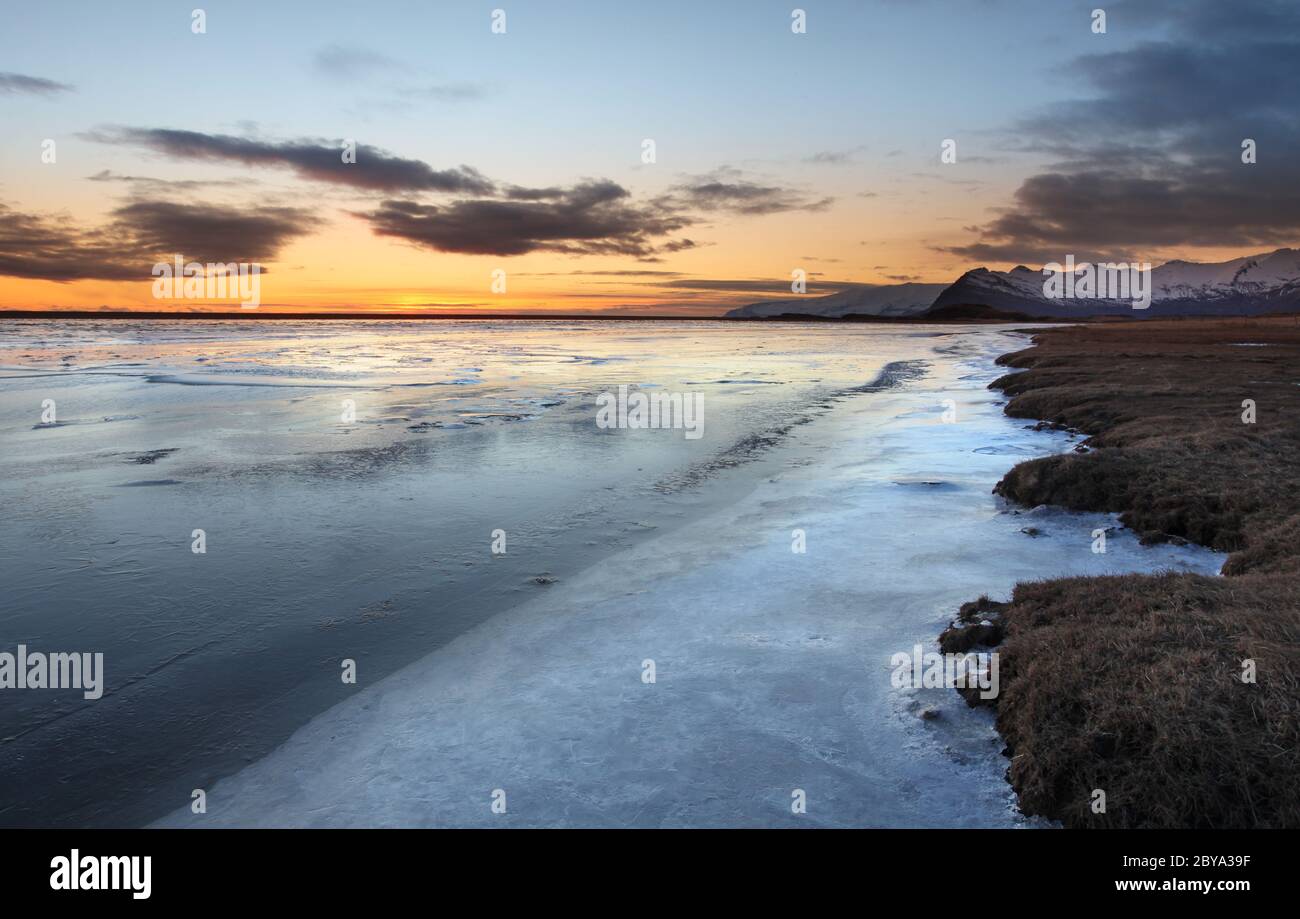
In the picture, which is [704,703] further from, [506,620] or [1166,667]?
[1166,667]

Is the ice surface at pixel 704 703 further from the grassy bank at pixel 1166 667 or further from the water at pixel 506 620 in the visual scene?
the grassy bank at pixel 1166 667

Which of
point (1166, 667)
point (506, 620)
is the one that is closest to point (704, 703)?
point (506, 620)

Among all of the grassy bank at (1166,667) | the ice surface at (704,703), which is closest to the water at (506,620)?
the ice surface at (704,703)

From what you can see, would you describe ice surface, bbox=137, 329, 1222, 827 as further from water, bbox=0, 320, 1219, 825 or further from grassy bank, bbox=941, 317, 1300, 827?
grassy bank, bbox=941, 317, 1300, 827

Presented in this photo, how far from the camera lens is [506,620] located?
333 inches

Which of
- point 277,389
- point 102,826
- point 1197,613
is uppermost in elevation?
point 277,389

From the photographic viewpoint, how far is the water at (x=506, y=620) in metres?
5.27

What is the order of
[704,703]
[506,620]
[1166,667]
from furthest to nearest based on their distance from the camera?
[506,620]
[704,703]
[1166,667]

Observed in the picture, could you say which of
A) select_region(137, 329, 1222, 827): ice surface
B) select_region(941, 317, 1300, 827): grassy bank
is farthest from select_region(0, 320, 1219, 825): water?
select_region(941, 317, 1300, 827): grassy bank

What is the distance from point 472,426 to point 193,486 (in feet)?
30.2
